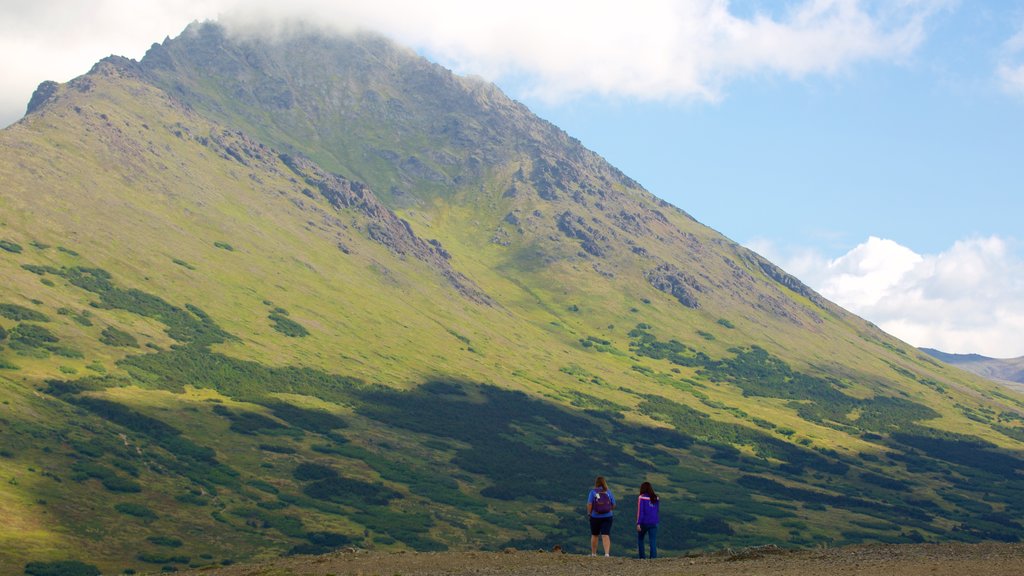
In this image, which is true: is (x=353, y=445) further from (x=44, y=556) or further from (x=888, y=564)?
(x=888, y=564)

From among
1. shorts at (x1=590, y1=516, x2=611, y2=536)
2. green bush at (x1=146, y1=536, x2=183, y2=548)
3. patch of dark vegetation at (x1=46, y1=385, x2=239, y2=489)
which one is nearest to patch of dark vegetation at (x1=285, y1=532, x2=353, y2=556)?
green bush at (x1=146, y1=536, x2=183, y2=548)

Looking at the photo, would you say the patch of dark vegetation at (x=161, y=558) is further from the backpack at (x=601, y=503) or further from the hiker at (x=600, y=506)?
the backpack at (x=601, y=503)

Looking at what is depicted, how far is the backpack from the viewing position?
39625 millimetres

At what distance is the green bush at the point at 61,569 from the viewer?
95.6 m

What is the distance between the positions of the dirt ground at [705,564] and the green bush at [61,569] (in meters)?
64.0

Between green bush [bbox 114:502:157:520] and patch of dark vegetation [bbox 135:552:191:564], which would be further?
green bush [bbox 114:502:157:520]

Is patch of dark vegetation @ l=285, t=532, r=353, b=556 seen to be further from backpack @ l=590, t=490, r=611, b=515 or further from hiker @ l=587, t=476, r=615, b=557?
backpack @ l=590, t=490, r=611, b=515

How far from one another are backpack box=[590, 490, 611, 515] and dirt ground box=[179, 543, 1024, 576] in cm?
235

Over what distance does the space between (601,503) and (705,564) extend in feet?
18.1

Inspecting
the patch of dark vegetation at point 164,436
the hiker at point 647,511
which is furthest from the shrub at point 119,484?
the hiker at point 647,511

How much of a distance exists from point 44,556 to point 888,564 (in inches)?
3859

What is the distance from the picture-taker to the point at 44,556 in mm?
101062

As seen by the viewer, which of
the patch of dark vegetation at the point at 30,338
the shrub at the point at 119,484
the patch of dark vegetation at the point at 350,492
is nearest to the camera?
the shrub at the point at 119,484

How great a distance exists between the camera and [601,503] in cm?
3966
